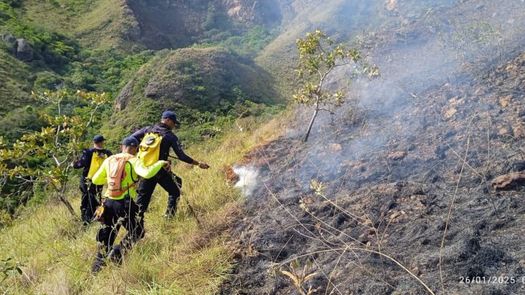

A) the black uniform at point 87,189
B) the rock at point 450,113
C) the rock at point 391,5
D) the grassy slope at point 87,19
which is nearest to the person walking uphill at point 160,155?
the black uniform at point 87,189

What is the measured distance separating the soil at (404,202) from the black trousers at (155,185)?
2.48 feet

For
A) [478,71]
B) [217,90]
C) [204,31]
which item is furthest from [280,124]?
[204,31]

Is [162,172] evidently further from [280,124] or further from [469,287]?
[280,124]

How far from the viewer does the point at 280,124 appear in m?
7.70

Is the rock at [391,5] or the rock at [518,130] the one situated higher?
the rock at [518,130]

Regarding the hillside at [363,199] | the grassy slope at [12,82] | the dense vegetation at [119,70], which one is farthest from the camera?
the grassy slope at [12,82]

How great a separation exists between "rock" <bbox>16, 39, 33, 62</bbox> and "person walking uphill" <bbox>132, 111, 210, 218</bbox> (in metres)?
20.2

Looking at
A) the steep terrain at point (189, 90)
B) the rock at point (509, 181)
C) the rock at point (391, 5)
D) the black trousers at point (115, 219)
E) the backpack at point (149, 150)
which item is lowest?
the rock at point (391, 5)

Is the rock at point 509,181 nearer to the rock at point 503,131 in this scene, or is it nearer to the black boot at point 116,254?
the rock at point 503,131

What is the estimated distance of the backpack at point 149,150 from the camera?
4.28 meters

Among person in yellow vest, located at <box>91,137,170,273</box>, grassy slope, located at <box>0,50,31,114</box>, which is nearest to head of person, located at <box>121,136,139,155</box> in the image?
person in yellow vest, located at <box>91,137,170,273</box>

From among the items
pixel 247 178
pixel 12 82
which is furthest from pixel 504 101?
pixel 12 82

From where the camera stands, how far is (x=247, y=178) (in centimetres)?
520

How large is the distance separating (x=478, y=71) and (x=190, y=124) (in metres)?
10.2
